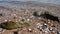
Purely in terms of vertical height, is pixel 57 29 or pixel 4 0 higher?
pixel 57 29

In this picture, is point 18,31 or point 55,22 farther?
point 55,22

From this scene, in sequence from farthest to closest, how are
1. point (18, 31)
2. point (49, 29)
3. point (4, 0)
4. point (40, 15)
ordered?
1. point (4, 0)
2. point (40, 15)
3. point (49, 29)
4. point (18, 31)

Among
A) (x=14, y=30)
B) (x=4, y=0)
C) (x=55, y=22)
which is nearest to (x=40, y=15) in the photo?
(x=55, y=22)

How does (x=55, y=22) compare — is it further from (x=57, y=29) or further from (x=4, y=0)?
(x=4, y=0)

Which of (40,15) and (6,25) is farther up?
(6,25)

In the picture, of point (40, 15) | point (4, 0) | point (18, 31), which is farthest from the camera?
point (4, 0)

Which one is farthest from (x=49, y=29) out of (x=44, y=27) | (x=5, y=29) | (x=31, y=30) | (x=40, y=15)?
(x=40, y=15)

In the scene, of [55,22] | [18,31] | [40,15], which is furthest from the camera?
[40,15]

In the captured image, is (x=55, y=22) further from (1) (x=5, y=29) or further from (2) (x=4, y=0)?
(2) (x=4, y=0)

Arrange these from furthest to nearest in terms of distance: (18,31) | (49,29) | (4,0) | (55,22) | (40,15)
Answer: (4,0) < (40,15) < (55,22) < (49,29) < (18,31)
